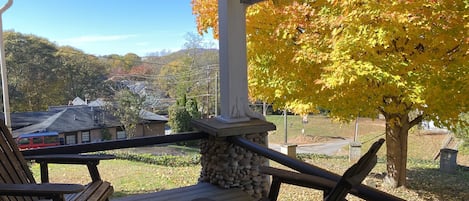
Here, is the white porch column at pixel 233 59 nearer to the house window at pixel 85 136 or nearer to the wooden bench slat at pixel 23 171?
the wooden bench slat at pixel 23 171

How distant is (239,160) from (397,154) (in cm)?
428

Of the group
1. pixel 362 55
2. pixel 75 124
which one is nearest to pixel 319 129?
pixel 75 124

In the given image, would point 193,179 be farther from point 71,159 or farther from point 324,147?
point 324,147

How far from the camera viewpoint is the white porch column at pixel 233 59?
2.61 metres

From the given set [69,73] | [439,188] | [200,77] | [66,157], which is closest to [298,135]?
[200,77]

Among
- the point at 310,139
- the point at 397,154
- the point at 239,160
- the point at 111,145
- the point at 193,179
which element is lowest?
the point at 310,139

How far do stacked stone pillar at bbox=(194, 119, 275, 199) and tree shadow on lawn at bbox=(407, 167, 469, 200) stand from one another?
4.05 m

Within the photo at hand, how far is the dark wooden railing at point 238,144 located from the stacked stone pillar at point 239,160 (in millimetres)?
97

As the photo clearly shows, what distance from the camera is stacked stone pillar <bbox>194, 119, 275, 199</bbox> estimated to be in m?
2.66

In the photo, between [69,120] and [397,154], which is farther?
[69,120]

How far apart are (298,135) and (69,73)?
8.65 metres

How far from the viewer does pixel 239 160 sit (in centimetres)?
270

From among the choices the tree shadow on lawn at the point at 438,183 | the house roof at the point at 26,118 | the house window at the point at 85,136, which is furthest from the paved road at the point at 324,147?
the house roof at the point at 26,118

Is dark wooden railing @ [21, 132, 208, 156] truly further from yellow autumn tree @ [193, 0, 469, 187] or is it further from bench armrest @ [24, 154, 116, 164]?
yellow autumn tree @ [193, 0, 469, 187]
